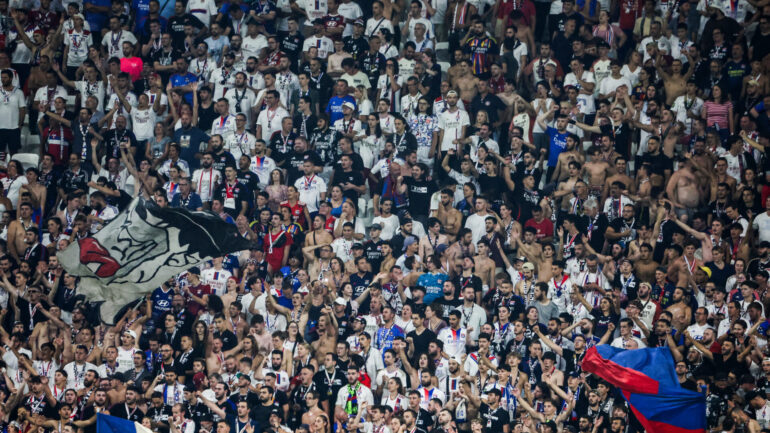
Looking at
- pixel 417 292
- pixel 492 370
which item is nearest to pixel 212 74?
pixel 417 292

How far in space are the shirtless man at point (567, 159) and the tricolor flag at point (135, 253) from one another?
630 cm

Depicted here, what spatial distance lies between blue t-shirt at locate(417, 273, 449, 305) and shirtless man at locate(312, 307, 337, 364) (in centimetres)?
136

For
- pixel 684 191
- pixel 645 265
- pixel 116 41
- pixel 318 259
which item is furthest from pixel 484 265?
pixel 116 41

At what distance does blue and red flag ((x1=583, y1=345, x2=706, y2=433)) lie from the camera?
17.4m

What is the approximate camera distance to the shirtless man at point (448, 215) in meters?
21.3

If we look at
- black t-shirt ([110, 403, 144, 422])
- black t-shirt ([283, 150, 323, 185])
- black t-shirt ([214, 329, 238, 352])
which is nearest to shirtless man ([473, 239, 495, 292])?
black t-shirt ([283, 150, 323, 185])

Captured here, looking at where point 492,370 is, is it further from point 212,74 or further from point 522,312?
point 212,74

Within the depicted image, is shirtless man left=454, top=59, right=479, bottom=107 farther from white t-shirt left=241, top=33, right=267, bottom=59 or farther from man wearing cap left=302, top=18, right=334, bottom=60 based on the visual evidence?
white t-shirt left=241, top=33, right=267, bottom=59

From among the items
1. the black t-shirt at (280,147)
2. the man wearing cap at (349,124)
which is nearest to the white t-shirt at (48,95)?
the black t-shirt at (280,147)

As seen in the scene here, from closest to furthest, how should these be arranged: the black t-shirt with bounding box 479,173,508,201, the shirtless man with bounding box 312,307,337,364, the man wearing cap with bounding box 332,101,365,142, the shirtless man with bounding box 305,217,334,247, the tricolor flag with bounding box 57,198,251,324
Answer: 1. the tricolor flag with bounding box 57,198,251,324
2. the shirtless man with bounding box 312,307,337,364
3. the shirtless man with bounding box 305,217,334,247
4. the black t-shirt with bounding box 479,173,508,201
5. the man wearing cap with bounding box 332,101,365,142

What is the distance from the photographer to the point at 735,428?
58.9 ft

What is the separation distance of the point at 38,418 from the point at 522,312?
6.44m

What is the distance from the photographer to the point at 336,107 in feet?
75.8

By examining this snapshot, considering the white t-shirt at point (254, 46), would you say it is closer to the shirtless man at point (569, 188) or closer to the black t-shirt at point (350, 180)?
the black t-shirt at point (350, 180)
